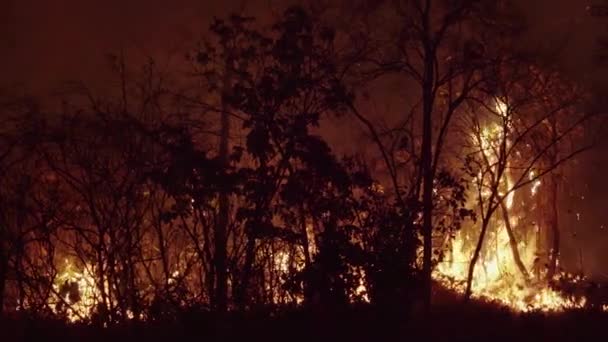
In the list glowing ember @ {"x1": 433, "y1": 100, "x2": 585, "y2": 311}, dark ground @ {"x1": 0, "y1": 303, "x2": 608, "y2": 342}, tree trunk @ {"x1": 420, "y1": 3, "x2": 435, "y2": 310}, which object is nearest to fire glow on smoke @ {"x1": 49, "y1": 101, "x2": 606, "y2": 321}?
glowing ember @ {"x1": 433, "y1": 100, "x2": 585, "y2": 311}

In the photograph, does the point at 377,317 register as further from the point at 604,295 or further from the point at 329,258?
the point at 604,295

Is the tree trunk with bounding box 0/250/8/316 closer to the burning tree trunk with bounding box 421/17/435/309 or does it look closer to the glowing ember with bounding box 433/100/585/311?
the burning tree trunk with bounding box 421/17/435/309

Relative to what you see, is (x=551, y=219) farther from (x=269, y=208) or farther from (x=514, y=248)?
(x=269, y=208)

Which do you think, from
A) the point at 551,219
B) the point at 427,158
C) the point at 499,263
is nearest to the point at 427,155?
the point at 427,158

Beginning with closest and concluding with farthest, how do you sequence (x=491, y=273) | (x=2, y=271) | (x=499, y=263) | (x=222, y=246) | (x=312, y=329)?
1. (x=312, y=329)
2. (x=222, y=246)
3. (x=2, y=271)
4. (x=499, y=263)
5. (x=491, y=273)

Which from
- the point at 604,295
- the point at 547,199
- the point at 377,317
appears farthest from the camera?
the point at 547,199

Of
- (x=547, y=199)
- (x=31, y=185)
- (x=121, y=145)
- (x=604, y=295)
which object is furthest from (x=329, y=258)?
(x=547, y=199)

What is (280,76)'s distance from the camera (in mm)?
11445

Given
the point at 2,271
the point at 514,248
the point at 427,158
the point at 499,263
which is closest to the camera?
the point at 2,271

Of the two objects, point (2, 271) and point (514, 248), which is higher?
point (514, 248)

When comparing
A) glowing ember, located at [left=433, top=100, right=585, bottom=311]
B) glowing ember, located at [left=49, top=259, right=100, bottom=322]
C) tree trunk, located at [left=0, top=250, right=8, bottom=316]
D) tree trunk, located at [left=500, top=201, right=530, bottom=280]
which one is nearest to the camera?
tree trunk, located at [left=0, top=250, right=8, bottom=316]

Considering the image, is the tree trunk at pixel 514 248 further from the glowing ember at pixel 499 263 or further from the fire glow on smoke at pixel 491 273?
the fire glow on smoke at pixel 491 273

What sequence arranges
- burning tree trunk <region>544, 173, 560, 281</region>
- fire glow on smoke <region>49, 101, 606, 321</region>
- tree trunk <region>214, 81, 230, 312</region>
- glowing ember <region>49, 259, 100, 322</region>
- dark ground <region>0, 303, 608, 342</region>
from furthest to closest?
burning tree trunk <region>544, 173, 560, 281</region> → fire glow on smoke <region>49, 101, 606, 321</region> → glowing ember <region>49, 259, 100, 322</region> → tree trunk <region>214, 81, 230, 312</region> → dark ground <region>0, 303, 608, 342</region>

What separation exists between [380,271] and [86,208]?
7.50m
